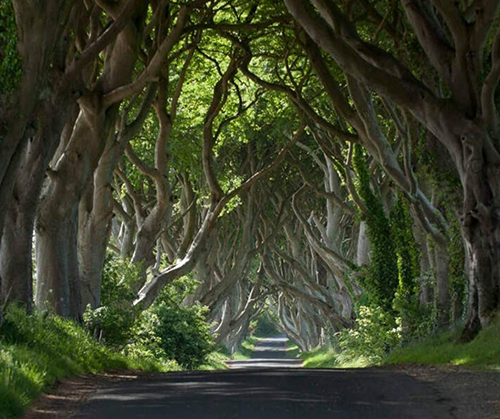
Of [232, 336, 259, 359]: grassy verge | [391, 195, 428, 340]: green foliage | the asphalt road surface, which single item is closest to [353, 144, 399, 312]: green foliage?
[391, 195, 428, 340]: green foliage

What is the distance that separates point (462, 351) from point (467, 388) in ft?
15.2

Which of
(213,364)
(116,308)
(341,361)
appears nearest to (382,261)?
(341,361)

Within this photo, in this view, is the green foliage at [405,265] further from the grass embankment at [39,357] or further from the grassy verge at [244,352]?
the grassy verge at [244,352]

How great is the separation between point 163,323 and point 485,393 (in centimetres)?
1722

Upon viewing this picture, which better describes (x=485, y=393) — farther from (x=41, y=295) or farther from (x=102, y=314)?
(x=102, y=314)

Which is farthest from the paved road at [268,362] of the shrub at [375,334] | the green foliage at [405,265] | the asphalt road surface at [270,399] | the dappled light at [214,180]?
the asphalt road surface at [270,399]

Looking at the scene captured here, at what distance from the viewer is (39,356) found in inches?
448

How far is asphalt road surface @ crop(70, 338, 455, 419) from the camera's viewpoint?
830 centimetres

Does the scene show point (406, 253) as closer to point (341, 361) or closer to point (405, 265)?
point (405, 265)

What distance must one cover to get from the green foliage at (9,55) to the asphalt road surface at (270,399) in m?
3.63

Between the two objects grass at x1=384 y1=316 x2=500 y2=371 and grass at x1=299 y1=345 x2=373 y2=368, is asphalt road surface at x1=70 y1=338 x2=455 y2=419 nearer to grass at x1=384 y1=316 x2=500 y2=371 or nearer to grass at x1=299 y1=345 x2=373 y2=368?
grass at x1=384 y1=316 x2=500 y2=371

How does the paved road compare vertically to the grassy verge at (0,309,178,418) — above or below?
above

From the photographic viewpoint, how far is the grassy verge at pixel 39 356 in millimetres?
8898

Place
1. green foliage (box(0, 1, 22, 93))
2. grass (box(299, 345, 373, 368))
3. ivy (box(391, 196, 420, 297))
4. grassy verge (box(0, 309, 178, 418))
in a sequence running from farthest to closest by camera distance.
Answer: grass (box(299, 345, 373, 368)), ivy (box(391, 196, 420, 297)), green foliage (box(0, 1, 22, 93)), grassy verge (box(0, 309, 178, 418))
